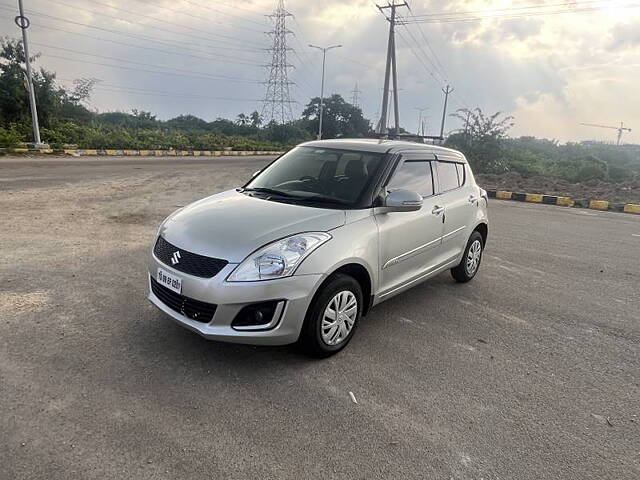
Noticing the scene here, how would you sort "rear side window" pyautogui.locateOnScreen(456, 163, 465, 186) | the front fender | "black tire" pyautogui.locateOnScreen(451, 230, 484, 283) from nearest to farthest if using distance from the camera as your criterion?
the front fender → "rear side window" pyautogui.locateOnScreen(456, 163, 465, 186) → "black tire" pyautogui.locateOnScreen(451, 230, 484, 283)

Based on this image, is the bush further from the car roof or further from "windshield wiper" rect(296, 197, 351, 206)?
"windshield wiper" rect(296, 197, 351, 206)

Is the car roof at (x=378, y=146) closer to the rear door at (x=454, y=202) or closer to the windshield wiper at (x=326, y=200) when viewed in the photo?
the rear door at (x=454, y=202)

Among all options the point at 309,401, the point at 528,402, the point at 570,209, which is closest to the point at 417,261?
the point at 528,402

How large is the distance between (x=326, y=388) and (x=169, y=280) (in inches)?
54.4

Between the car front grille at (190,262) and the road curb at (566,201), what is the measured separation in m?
14.2

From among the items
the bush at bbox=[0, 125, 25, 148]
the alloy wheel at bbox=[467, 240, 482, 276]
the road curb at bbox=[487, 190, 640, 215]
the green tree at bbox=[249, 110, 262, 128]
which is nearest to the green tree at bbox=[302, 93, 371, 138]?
the green tree at bbox=[249, 110, 262, 128]

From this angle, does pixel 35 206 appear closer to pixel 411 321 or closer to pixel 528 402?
pixel 411 321

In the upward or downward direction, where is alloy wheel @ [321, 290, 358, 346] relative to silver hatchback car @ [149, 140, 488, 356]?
downward

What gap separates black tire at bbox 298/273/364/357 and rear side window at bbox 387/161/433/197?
1.07m

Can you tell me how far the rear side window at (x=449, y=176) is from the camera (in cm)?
484

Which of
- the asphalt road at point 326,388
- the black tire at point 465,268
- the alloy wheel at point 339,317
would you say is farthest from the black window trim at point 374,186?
the black tire at point 465,268

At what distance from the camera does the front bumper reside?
300 cm

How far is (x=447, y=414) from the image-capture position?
291cm

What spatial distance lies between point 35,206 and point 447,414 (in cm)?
864
